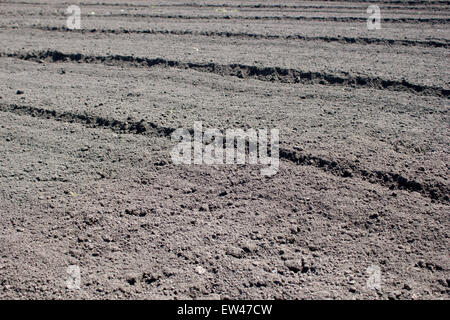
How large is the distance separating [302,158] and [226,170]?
77 cm

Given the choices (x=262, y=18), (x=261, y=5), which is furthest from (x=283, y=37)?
(x=261, y=5)

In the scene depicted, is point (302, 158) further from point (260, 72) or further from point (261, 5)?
point (261, 5)

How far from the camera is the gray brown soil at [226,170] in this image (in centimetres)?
275

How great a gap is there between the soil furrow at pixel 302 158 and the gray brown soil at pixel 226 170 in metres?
0.02

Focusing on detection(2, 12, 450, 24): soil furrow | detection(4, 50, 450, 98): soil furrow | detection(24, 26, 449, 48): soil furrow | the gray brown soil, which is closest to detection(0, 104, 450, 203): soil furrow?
the gray brown soil

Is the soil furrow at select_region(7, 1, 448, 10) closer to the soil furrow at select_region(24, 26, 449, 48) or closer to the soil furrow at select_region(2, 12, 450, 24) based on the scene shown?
the soil furrow at select_region(2, 12, 450, 24)

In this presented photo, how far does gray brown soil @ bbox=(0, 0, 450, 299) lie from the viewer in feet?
9.01

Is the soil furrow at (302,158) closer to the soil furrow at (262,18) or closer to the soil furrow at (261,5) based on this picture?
the soil furrow at (262,18)

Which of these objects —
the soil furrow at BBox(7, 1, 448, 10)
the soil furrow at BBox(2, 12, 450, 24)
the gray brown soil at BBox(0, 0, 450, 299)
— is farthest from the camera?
the soil furrow at BBox(7, 1, 448, 10)

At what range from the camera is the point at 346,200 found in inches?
130

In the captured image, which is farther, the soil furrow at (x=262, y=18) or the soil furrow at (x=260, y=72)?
the soil furrow at (x=262, y=18)

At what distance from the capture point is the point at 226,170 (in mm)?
3689

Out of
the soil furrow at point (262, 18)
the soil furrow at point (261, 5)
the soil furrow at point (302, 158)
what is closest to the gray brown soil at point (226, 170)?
the soil furrow at point (302, 158)

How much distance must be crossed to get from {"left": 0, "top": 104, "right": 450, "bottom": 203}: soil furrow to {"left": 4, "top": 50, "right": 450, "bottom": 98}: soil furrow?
1632 millimetres
